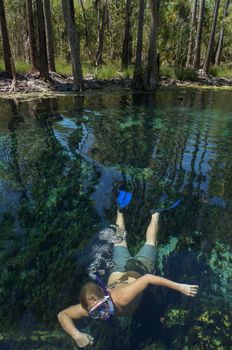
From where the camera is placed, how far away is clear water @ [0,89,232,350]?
365 centimetres

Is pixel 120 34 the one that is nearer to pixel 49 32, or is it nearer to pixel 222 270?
pixel 49 32

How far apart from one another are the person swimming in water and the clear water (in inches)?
4.1

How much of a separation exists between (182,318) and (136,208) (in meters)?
2.32

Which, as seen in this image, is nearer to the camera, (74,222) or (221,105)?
(74,222)

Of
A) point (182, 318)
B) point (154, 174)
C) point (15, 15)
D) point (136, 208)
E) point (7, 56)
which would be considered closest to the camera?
point (182, 318)

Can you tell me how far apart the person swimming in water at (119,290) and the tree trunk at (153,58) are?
14.1 metres

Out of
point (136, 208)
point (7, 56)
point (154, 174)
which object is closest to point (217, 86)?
point (7, 56)

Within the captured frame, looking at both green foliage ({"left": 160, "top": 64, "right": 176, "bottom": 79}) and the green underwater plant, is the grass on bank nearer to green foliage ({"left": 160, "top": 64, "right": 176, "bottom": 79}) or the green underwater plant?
green foliage ({"left": 160, "top": 64, "right": 176, "bottom": 79})

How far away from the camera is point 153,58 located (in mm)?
17281

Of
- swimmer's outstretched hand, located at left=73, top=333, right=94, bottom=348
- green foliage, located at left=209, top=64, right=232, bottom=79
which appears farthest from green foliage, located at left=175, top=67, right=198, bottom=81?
swimmer's outstretched hand, located at left=73, top=333, right=94, bottom=348

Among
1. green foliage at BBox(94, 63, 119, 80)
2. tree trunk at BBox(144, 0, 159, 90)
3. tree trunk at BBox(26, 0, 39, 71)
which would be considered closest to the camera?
tree trunk at BBox(144, 0, 159, 90)

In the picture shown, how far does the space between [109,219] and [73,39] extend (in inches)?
453

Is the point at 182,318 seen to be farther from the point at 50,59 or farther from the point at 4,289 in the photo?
the point at 50,59

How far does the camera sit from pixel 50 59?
63.2ft
